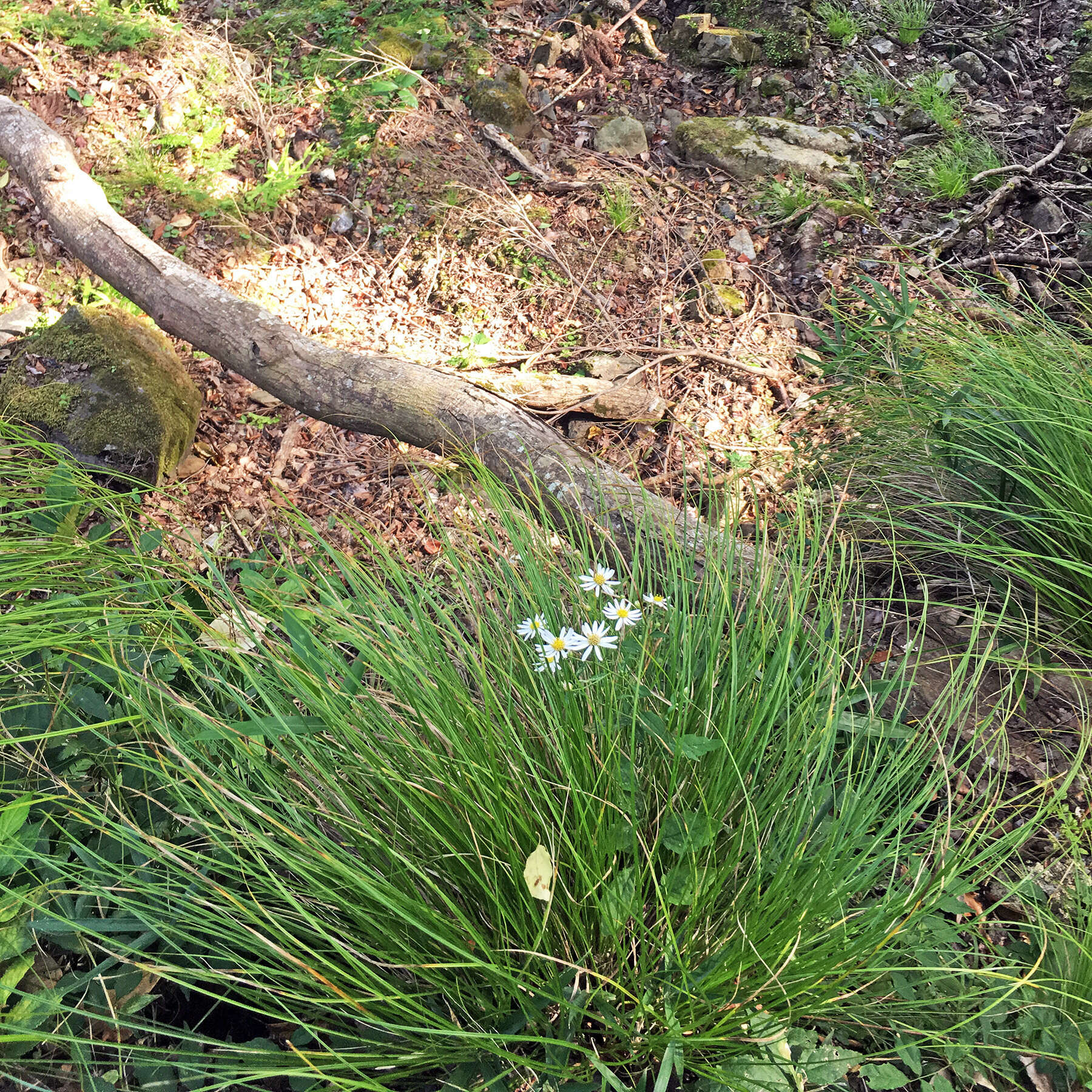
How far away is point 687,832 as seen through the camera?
123cm

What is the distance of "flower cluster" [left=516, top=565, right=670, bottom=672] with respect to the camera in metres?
1.45

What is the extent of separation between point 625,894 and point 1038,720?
4.43 ft

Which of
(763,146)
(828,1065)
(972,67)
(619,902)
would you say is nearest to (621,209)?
(763,146)

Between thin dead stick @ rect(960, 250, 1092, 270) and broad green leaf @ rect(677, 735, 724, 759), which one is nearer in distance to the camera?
broad green leaf @ rect(677, 735, 724, 759)

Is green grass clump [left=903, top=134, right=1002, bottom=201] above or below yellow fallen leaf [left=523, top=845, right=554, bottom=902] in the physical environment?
above

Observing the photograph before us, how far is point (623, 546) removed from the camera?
246 cm

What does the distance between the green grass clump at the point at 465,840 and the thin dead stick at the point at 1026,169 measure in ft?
12.0

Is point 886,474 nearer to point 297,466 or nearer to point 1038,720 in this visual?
point 1038,720

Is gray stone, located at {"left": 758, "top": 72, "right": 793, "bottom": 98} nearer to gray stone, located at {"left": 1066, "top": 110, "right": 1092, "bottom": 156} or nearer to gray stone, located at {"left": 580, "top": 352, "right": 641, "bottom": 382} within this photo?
gray stone, located at {"left": 1066, "top": 110, "right": 1092, "bottom": 156}

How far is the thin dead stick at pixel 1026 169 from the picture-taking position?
4.05 metres

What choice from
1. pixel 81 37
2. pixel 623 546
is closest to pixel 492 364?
pixel 623 546

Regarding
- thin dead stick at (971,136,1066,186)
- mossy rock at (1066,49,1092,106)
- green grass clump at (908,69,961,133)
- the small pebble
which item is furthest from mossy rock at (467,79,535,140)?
mossy rock at (1066,49,1092,106)

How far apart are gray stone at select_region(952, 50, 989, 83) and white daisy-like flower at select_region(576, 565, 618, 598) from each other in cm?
515

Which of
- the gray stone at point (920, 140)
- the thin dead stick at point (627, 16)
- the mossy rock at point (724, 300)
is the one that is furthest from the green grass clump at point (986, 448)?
the thin dead stick at point (627, 16)
